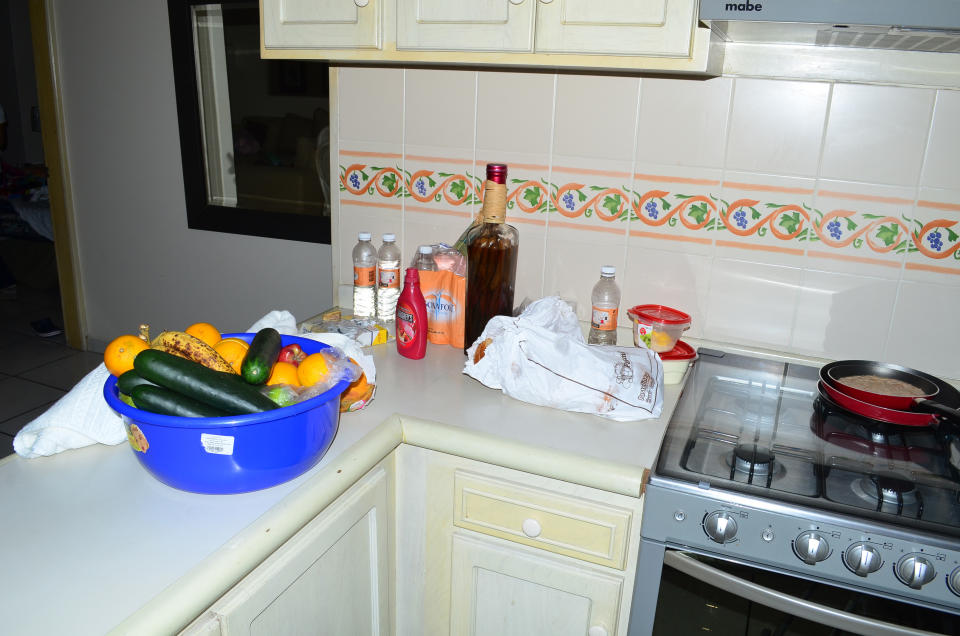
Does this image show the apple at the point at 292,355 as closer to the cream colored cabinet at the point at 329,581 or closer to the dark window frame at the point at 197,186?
the cream colored cabinet at the point at 329,581

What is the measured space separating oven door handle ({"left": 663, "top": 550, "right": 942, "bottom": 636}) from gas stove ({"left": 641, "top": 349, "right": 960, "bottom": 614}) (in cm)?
3

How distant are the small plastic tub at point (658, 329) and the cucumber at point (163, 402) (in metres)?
0.88

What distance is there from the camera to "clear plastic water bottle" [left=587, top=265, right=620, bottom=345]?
148 centimetres

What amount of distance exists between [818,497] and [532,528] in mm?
445

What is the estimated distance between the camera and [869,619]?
98cm

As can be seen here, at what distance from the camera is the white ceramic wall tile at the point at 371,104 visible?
1669 mm

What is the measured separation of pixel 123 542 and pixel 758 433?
1015mm

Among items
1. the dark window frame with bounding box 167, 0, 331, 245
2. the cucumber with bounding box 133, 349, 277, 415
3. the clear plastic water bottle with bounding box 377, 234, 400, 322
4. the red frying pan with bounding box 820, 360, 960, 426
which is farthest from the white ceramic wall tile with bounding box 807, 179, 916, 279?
the dark window frame with bounding box 167, 0, 331, 245

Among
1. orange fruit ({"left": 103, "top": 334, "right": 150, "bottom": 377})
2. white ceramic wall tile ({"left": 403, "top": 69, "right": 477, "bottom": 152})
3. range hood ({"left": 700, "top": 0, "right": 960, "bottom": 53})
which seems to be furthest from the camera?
white ceramic wall tile ({"left": 403, "top": 69, "right": 477, "bottom": 152})

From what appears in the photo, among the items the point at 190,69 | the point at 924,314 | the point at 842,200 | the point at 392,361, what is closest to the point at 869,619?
the point at 924,314

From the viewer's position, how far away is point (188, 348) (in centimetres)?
106

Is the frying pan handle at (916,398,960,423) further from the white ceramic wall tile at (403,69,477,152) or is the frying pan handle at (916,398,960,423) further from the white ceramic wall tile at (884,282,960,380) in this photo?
the white ceramic wall tile at (403,69,477,152)

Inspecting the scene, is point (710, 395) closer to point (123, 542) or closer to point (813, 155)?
point (813, 155)

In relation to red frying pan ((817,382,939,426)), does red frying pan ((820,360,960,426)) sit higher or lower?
higher
